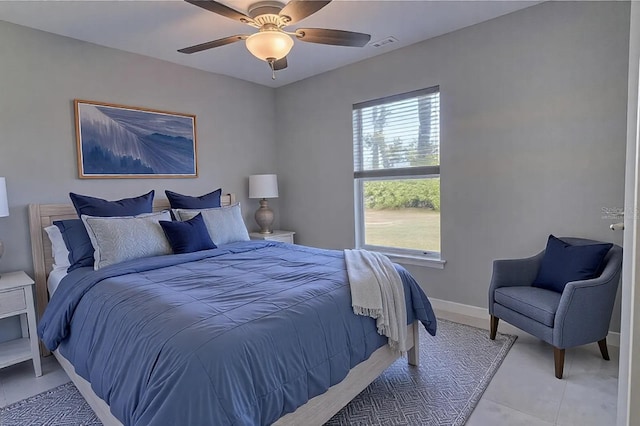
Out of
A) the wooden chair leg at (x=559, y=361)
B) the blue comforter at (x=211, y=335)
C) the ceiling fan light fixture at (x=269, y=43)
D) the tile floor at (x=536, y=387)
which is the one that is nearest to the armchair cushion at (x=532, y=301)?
the wooden chair leg at (x=559, y=361)

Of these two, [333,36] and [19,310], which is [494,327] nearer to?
[333,36]

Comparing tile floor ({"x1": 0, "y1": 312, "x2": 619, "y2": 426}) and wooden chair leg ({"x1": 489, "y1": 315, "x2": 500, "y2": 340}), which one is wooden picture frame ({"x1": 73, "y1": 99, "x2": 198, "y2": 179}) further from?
wooden chair leg ({"x1": 489, "y1": 315, "x2": 500, "y2": 340})

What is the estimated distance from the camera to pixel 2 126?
2.71 metres

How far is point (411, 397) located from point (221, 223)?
2.13 meters

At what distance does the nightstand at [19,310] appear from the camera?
2.34 metres

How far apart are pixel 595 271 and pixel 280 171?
143 inches

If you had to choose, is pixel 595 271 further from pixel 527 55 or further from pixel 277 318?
pixel 277 318

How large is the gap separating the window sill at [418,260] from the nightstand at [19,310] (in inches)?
124

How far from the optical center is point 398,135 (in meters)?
3.68

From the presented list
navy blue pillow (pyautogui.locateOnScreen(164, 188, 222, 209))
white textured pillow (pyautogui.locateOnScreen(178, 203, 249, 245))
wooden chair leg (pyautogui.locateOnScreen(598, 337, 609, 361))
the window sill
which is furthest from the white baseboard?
navy blue pillow (pyautogui.locateOnScreen(164, 188, 222, 209))

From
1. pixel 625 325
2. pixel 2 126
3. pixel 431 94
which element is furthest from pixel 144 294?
pixel 431 94

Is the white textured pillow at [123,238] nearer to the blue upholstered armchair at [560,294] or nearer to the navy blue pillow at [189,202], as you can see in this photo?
the navy blue pillow at [189,202]

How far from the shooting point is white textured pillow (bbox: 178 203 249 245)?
Answer: 316 centimetres

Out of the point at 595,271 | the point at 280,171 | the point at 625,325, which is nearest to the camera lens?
the point at 625,325
